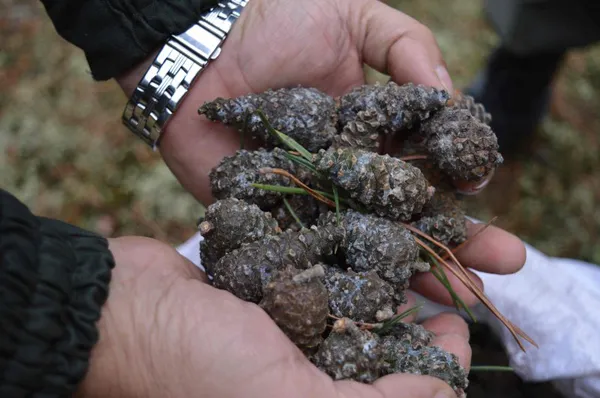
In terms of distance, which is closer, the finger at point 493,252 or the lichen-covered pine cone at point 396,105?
the lichen-covered pine cone at point 396,105

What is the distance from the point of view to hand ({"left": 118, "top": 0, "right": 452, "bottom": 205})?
1.31 m

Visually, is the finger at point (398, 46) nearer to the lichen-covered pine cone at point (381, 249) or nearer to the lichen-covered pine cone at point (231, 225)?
the lichen-covered pine cone at point (381, 249)

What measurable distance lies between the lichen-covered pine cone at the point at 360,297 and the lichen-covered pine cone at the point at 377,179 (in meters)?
0.14

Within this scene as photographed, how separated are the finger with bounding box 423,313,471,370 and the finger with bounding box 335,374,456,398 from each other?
0.64ft

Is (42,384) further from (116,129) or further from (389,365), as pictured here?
(116,129)

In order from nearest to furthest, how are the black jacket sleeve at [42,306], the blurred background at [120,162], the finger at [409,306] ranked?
the black jacket sleeve at [42,306] → the finger at [409,306] → the blurred background at [120,162]

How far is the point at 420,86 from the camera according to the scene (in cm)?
112

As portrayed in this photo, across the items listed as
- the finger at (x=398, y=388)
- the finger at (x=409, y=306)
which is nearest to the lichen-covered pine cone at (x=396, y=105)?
the finger at (x=409, y=306)

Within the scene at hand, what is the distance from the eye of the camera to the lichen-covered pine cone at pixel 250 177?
1085 mm

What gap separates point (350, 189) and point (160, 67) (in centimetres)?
62

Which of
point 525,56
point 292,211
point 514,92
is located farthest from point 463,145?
point 514,92

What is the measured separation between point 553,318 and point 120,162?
1.64 m

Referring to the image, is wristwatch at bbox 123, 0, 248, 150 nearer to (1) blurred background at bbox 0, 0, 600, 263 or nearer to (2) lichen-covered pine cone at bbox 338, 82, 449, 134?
(2) lichen-covered pine cone at bbox 338, 82, 449, 134

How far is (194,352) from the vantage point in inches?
31.2
